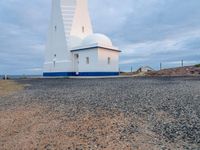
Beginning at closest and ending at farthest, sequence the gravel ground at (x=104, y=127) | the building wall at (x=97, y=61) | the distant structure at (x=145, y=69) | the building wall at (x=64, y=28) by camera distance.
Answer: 1. the gravel ground at (x=104, y=127)
2. the building wall at (x=97, y=61)
3. the building wall at (x=64, y=28)
4. the distant structure at (x=145, y=69)

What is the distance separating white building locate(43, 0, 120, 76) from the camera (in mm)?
25000

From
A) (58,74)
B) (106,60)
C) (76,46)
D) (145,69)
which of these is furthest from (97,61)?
(145,69)

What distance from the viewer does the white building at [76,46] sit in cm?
2500

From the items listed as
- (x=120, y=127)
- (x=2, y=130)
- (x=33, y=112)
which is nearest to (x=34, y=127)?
(x=2, y=130)

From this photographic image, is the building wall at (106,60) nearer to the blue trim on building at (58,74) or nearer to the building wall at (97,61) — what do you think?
the building wall at (97,61)

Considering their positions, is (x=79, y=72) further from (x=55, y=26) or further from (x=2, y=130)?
(x=2, y=130)

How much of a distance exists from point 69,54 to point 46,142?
23084 mm

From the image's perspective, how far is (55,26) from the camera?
90.6 ft

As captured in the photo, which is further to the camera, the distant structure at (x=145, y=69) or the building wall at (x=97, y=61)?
the distant structure at (x=145, y=69)

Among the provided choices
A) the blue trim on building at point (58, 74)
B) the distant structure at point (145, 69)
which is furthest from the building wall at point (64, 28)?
the distant structure at point (145, 69)

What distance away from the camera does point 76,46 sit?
26.3 meters

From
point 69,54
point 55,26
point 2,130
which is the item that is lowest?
point 2,130

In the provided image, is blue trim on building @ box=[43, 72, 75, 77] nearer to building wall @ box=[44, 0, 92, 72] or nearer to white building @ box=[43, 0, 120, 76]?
white building @ box=[43, 0, 120, 76]

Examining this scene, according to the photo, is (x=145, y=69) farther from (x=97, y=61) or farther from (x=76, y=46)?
(x=76, y=46)
